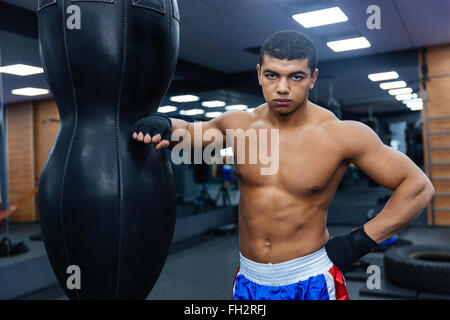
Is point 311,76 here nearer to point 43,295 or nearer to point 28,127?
point 43,295

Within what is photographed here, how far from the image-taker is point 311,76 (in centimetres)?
131

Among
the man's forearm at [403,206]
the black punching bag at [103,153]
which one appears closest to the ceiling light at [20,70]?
the black punching bag at [103,153]

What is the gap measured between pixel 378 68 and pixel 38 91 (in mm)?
5827

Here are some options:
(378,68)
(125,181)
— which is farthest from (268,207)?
(378,68)

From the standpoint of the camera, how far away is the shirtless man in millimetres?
1283

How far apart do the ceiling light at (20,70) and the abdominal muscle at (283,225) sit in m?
5.09

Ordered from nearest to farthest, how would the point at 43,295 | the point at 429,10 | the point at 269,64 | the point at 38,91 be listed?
the point at 269,64, the point at 43,295, the point at 429,10, the point at 38,91

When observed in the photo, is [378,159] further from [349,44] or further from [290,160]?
[349,44]

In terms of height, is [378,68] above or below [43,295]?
above

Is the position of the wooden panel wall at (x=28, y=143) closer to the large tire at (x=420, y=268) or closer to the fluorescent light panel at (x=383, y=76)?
the large tire at (x=420, y=268)

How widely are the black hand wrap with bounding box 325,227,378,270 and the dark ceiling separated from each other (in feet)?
10.3

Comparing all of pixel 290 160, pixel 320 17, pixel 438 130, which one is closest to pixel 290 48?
pixel 290 160

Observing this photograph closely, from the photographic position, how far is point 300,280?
141 cm

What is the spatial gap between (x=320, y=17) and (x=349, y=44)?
1.35 meters
